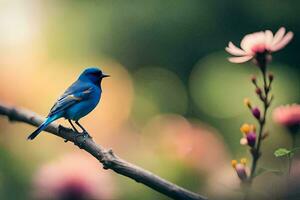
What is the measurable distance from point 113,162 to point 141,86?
155cm

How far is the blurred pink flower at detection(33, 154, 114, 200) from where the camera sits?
2.86ft

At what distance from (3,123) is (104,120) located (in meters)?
0.22

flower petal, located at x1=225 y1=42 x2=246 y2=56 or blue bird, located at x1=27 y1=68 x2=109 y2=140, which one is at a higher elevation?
flower petal, located at x1=225 y1=42 x2=246 y2=56

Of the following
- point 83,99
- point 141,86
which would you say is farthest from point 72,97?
point 141,86

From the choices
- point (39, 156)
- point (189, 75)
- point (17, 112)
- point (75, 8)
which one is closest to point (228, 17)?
point (189, 75)

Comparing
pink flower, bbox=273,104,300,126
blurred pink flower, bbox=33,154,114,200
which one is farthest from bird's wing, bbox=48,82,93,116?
pink flower, bbox=273,104,300,126

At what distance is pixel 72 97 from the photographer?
858 mm

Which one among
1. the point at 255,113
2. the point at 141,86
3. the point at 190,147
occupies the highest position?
the point at 255,113

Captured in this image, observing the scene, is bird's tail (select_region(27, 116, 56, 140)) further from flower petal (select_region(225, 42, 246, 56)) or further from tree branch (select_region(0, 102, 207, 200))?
flower petal (select_region(225, 42, 246, 56))

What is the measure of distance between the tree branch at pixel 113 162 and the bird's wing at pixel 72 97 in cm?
14

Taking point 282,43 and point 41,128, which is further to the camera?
point 41,128

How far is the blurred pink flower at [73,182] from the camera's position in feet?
2.86

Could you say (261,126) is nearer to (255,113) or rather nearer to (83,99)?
(255,113)

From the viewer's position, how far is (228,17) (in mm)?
2533
